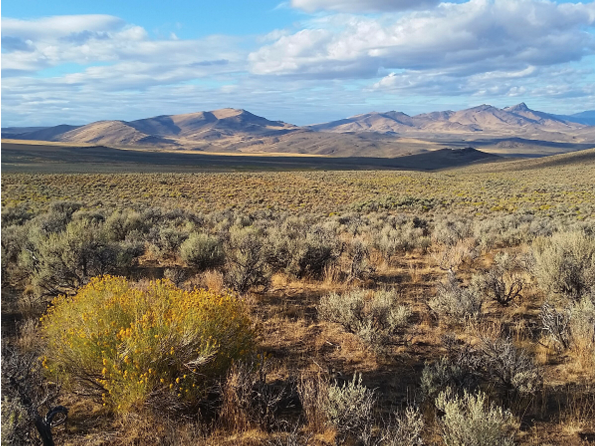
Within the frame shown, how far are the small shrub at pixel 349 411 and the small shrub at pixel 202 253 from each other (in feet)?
17.6

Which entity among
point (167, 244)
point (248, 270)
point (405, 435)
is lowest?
point (405, 435)

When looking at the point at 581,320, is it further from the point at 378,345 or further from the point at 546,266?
the point at 378,345

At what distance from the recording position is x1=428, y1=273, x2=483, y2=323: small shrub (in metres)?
5.70

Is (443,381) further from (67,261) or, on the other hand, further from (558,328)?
(67,261)

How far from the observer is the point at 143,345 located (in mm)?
3344

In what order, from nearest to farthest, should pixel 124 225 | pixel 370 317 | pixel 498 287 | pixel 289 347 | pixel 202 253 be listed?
pixel 370 317 < pixel 289 347 < pixel 498 287 < pixel 202 253 < pixel 124 225

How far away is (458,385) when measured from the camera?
3.88m

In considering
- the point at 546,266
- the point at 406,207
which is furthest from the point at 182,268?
A: the point at 406,207

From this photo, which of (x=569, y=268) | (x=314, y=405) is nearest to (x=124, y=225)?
(x=314, y=405)

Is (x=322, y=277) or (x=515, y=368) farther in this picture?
(x=322, y=277)

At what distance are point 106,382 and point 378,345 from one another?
9.79 ft

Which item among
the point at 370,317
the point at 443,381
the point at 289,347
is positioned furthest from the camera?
the point at 289,347

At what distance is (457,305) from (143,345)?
4.32m

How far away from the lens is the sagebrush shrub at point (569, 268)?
618cm
